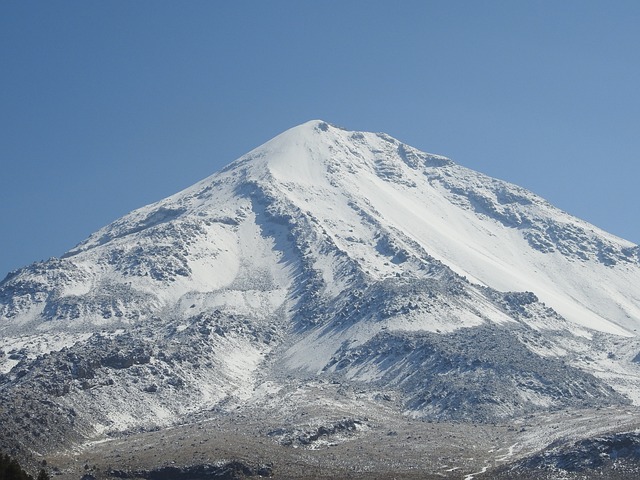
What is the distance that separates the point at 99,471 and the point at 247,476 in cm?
2640

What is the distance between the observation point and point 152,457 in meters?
193

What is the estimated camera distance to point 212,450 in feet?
641

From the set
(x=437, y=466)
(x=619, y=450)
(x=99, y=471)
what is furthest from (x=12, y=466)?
(x=619, y=450)

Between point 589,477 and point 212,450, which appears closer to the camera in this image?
point 589,477

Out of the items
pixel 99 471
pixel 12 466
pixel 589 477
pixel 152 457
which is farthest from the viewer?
pixel 152 457

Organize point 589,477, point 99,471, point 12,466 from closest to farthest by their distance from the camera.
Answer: point 12,466 < point 589,477 < point 99,471

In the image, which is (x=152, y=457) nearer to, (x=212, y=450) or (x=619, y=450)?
(x=212, y=450)

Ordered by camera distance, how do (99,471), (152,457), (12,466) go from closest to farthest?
(12,466), (99,471), (152,457)

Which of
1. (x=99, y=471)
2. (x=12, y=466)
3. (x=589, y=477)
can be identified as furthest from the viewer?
(x=99, y=471)

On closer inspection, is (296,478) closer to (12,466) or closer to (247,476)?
(247,476)

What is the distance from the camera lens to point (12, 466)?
133 meters

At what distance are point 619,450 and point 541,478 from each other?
16918 millimetres

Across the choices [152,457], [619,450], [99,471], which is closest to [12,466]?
[99,471]

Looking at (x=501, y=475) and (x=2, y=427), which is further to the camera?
(x=2, y=427)
